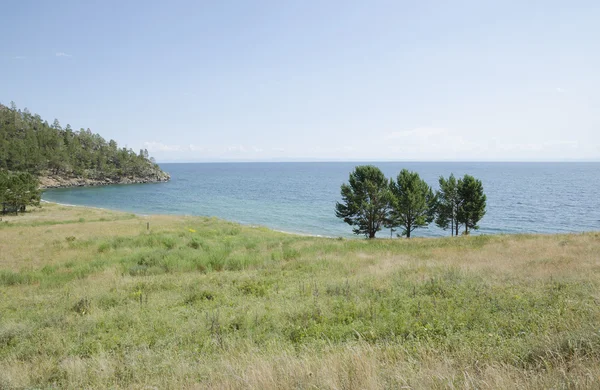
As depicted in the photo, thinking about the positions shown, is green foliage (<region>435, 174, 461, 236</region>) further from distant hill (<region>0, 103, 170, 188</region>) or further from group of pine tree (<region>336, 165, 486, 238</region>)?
distant hill (<region>0, 103, 170, 188</region>)

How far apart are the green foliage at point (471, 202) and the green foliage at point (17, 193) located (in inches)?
2930

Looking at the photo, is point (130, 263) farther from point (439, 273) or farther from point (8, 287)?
point (439, 273)

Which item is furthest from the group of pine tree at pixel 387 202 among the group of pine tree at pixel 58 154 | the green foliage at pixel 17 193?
the group of pine tree at pixel 58 154

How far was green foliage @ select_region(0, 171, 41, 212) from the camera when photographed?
54031 mm

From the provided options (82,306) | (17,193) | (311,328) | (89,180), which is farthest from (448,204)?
(89,180)

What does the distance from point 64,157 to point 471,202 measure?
149257 millimetres

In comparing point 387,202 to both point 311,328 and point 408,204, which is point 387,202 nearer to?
point 408,204

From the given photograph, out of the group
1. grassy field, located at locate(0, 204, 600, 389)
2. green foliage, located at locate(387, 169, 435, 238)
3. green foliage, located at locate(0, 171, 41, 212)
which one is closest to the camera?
grassy field, located at locate(0, 204, 600, 389)

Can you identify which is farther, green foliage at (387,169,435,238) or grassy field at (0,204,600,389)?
green foliage at (387,169,435,238)

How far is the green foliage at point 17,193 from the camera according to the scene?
5403 cm

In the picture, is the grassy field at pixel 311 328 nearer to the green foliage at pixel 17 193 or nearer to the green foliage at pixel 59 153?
the green foliage at pixel 17 193

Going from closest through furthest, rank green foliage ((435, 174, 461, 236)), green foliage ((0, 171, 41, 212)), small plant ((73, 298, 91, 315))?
small plant ((73, 298, 91, 315)) < green foliage ((435, 174, 461, 236)) < green foliage ((0, 171, 41, 212))

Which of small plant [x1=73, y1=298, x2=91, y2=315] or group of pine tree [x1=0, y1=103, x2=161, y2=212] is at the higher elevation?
group of pine tree [x1=0, y1=103, x2=161, y2=212]

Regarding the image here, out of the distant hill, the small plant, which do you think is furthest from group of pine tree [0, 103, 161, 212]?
the small plant
